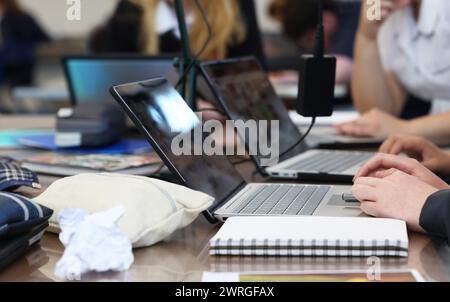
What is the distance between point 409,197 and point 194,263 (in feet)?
1.02

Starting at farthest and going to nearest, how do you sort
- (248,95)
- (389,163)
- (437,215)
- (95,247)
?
(248,95), (389,163), (437,215), (95,247)

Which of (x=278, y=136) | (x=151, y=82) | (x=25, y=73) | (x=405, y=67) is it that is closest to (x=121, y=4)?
(x=25, y=73)

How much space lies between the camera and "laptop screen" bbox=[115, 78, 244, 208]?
1.07 metres

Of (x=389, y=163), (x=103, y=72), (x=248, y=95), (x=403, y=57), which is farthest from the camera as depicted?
(x=403, y=57)

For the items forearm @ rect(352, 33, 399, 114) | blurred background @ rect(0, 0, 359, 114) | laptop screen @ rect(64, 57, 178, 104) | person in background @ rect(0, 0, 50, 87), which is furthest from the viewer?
person in background @ rect(0, 0, 50, 87)

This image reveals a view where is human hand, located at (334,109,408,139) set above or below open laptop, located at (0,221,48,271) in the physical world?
below

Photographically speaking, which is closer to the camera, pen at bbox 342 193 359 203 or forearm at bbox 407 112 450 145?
pen at bbox 342 193 359 203

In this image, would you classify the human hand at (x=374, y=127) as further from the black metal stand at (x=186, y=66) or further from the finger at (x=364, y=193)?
the finger at (x=364, y=193)

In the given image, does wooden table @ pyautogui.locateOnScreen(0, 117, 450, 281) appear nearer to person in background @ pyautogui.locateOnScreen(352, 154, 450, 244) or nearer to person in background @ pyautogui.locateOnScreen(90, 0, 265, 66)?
person in background @ pyautogui.locateOnScreen(352, 154, 450, 244)

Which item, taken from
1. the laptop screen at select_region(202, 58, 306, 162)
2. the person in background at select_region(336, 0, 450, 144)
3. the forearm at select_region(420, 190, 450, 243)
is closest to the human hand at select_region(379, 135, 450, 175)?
the laptop screen at select_region(202, 58, 306, 162)

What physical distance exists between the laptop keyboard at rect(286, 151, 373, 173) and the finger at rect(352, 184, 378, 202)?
302 millimetres

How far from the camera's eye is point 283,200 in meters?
1.15

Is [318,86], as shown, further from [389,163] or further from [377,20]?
[377,20]

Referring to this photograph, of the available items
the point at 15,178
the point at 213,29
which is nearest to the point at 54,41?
the point at 213,29
